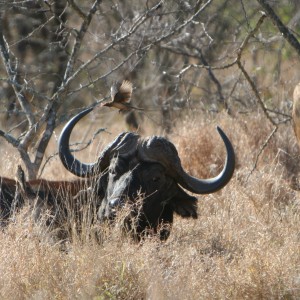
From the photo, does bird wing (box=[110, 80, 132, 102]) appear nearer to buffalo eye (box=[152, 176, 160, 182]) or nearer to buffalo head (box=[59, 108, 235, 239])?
buffalo head (box=[59, 108, 235, 239])

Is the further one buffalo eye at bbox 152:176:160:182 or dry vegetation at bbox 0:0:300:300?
buffalo eye at bbox 152:176:160:182

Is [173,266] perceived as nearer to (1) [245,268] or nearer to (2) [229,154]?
(1) [245,268]

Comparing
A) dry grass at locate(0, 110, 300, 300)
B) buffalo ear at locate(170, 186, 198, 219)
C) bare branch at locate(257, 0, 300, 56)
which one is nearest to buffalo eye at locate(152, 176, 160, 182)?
buffalo ear at locate(170, 186, 198, 219)

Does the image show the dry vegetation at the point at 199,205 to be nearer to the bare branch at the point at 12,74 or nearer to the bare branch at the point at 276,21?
the bare branch at the point at 12,74

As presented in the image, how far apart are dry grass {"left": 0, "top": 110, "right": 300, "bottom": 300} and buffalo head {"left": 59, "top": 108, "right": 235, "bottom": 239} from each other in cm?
20

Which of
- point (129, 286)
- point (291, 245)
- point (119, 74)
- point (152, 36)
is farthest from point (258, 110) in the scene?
point (129, 286)

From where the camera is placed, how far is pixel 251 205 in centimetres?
764

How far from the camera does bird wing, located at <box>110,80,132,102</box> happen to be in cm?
736

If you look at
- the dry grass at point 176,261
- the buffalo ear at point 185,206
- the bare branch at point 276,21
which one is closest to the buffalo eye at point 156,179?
the buffalo ear at point 185,206

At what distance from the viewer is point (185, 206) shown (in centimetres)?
749

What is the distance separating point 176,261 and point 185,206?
140cm

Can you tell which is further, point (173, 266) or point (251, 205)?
point (251, 205)

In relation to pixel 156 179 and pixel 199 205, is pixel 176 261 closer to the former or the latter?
pixel 156 179

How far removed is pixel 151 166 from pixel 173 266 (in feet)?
4.73
